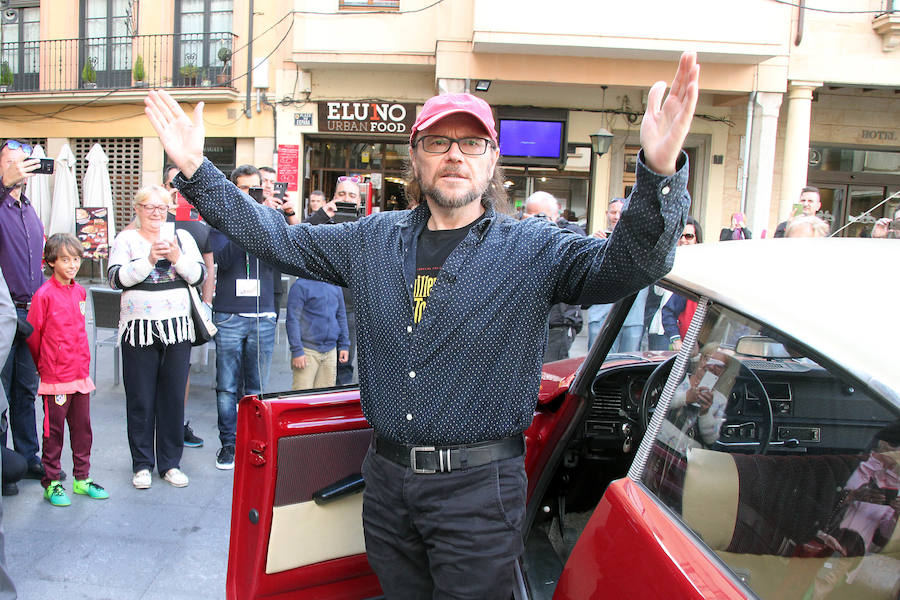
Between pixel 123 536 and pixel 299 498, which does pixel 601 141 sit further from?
pixel 299 498

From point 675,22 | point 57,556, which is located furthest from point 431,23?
point 57,556

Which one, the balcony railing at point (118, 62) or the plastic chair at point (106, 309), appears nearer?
the plastic chair at point (106, 309)

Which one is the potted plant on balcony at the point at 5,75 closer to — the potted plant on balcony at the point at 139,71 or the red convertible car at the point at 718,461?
the potted plant on balcony at the point at 139,71

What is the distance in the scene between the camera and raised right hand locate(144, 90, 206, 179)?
1890 mm

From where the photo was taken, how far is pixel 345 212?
5.02 meters

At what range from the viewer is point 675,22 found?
35.5 ft

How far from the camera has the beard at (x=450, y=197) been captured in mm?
1910

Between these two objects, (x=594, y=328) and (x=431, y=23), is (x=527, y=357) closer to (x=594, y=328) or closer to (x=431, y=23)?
(x=594, y=328)

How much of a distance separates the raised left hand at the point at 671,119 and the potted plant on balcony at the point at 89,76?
15611 millimetres

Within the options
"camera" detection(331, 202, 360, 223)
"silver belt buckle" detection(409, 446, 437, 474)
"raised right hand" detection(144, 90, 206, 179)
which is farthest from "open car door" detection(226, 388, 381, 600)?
"camera" detection(331, 202, 360, 223)

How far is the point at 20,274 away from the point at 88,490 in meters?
1.37

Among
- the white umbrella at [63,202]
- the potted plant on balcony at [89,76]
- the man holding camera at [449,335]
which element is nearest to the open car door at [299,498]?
the man holding camera at [449,335]

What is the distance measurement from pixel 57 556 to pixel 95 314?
11.0 feet

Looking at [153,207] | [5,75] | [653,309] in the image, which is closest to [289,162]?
[5,75]
